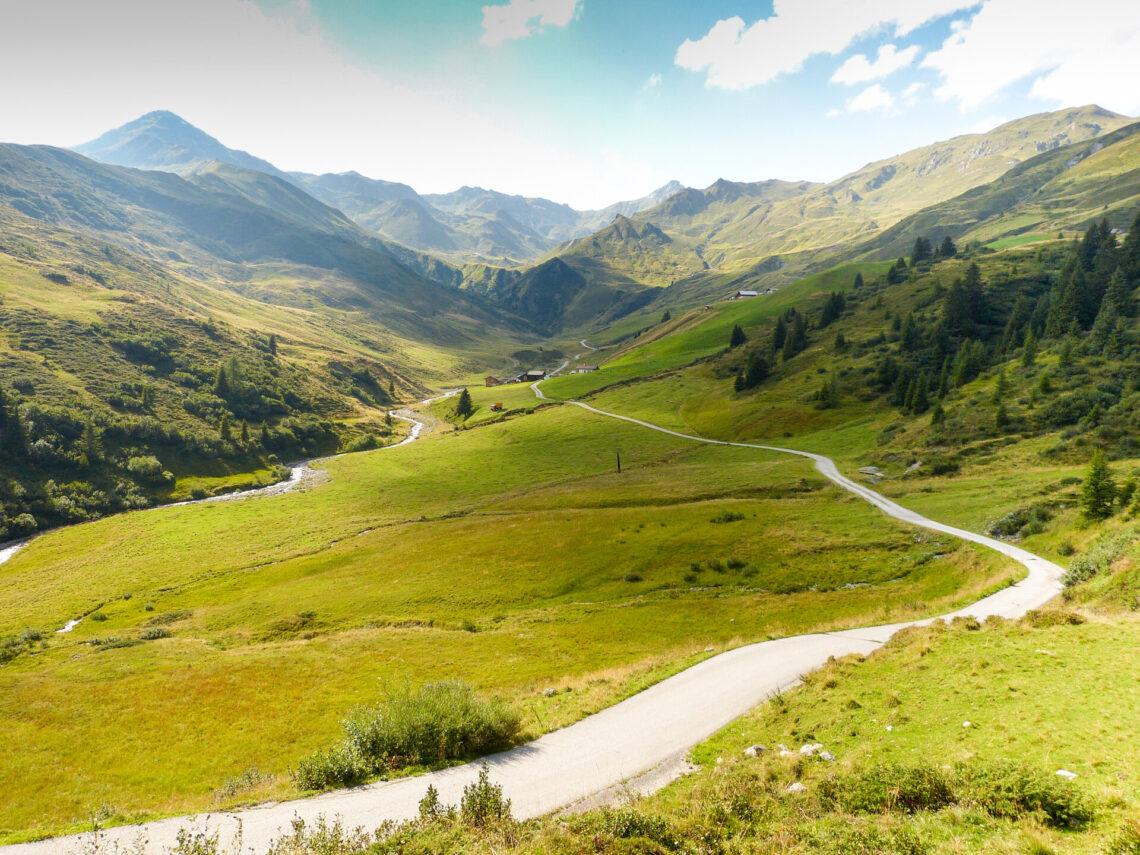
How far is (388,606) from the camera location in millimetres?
52469

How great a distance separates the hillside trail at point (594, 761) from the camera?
16.2 meters

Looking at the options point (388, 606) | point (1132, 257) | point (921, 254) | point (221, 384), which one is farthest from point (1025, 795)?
point (921, 254)

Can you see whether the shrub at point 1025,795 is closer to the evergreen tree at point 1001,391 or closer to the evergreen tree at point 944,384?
the evergreen tree at point 1001,391

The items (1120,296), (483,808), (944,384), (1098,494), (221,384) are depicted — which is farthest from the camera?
(221,384)

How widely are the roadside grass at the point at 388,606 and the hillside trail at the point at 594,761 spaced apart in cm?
164

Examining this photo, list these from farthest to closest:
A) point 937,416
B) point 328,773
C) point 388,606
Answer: point 937,416, point 388,606, point 328,773

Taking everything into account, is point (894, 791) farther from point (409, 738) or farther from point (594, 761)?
point (409, 738)

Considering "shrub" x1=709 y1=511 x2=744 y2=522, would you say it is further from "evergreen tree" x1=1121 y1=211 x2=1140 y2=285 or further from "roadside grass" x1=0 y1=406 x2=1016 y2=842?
"evergreen tree" x1=1121 y1=211 x2=1140 y2=285

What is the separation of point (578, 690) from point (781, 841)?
17.2 metres

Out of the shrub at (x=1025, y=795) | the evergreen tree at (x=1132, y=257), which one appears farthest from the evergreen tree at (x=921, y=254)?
the shrub at (x=1025, y=795)

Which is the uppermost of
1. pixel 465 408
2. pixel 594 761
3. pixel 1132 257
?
pixel 1132 257

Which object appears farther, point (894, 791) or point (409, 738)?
point (409, 738)

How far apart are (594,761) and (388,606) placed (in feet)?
132

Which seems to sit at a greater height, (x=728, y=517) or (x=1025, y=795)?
(x=1025, y=795)
